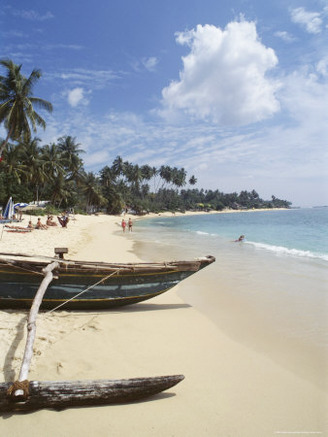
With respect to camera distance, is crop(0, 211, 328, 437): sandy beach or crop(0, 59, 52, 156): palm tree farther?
crop(0, 59, 52, 156): palm tree

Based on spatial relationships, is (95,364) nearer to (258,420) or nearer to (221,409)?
(221,409)

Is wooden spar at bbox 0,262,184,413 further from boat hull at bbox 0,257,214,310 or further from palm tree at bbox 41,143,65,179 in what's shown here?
palm tree at bbox 41,143,65,179

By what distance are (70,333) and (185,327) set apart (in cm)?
222

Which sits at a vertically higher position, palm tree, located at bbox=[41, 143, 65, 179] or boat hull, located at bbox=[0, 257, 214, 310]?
palm tree, located at bbox=[41, 143, 65, 179]

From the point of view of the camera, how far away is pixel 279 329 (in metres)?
5.23

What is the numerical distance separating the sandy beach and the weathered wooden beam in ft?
0.34

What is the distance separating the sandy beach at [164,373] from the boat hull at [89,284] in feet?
0.87

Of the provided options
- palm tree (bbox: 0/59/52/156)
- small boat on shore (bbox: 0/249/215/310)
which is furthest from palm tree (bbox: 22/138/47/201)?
small boat on shore (bbox: 0/249/215/310)

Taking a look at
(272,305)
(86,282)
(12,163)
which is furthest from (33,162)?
(272,305)

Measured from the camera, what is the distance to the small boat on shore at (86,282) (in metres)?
4.84

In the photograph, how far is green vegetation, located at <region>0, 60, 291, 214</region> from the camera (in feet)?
70.3

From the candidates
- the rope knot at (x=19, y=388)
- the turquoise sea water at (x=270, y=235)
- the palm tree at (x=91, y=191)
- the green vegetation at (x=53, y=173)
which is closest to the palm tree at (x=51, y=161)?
the green vegetation at (x=53, y=173)

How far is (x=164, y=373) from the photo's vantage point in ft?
11.7

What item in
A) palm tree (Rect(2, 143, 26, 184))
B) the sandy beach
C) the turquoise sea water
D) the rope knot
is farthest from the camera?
palm tree (Rect(2, 143, 26, 184))
